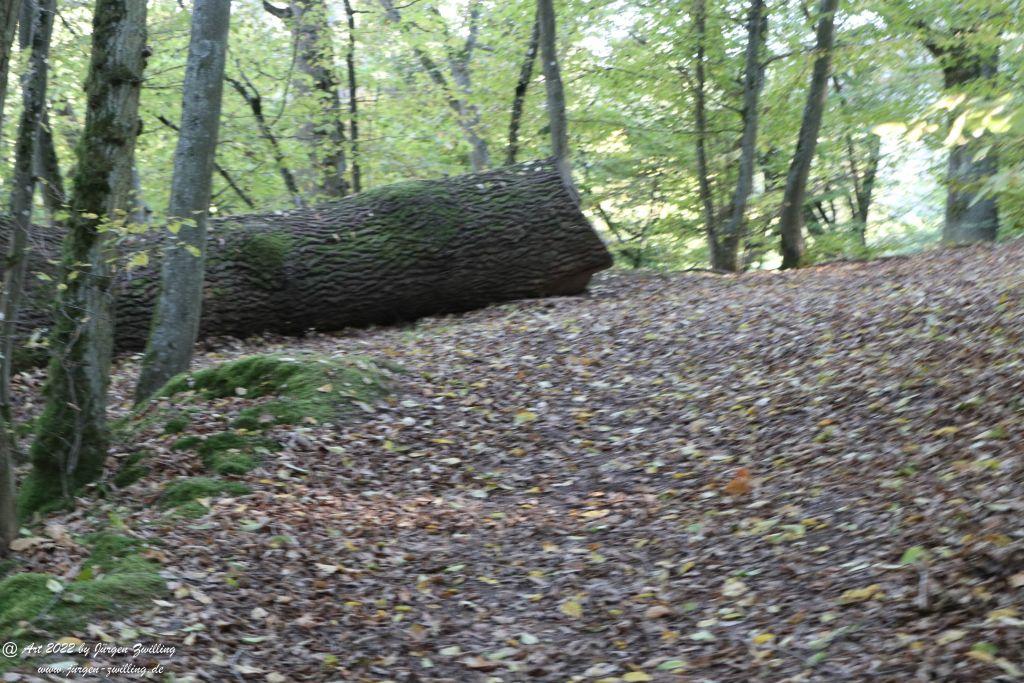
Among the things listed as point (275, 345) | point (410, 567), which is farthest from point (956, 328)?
point (275, 345)

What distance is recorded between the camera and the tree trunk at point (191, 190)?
7211 millimetres

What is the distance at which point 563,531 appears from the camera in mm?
5227

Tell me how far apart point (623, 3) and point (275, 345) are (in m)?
8.48

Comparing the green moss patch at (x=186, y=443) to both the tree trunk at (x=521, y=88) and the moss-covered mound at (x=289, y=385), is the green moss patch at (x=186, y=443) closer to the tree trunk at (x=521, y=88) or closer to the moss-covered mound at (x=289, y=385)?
A: the moss-covered mound at (x=289, y=385)

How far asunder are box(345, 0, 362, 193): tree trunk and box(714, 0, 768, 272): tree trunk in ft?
20.8

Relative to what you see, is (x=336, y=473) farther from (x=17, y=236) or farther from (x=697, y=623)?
(x=697, y=623)

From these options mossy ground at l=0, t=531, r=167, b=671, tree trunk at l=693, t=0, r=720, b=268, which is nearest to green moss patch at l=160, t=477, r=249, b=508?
mossy ground at l=0, t=531, r=167, b=671

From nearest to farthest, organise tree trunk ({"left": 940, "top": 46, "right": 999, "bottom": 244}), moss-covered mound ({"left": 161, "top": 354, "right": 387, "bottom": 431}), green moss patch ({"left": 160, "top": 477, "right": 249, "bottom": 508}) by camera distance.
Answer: green moss patch ({"left": 160, "top": 477, "right": 249, "bottom": 508}) < moss-covered mound ({"left": 161, "top": 354, "right": 387, "bottom": 431}) < tree trunk ({"left": 940, "top": 46, "right": 999, "bottom": 244})

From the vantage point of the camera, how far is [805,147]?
12664mm

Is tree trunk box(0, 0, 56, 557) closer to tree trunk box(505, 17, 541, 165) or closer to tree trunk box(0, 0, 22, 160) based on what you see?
tree trunk box(0, 0, 22, 160)

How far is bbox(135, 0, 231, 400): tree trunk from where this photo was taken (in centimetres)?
721

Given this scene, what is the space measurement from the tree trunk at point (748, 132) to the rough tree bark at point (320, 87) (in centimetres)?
657

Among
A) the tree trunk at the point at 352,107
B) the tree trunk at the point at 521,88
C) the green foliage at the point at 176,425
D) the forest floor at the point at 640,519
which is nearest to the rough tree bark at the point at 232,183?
the tree trunk at the point at 352,107

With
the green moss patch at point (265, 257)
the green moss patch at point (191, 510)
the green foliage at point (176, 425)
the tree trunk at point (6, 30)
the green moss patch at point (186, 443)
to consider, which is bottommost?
the green moss patch at point (191, 510)
